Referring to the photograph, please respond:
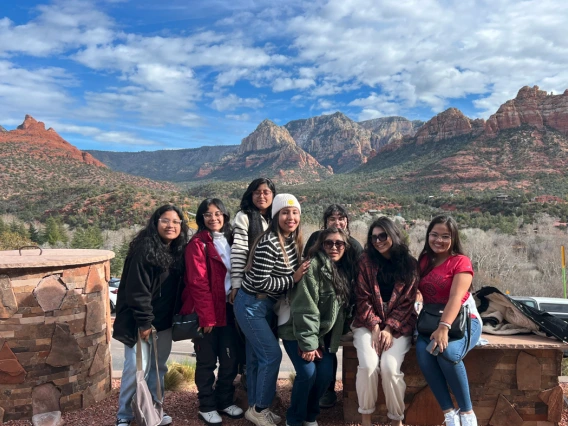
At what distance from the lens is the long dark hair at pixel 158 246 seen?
11.9 ft

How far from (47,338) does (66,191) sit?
4316 cm

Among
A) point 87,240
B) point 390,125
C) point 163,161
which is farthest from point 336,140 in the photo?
point 87,240

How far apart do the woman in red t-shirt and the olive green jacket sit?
0.67 metres

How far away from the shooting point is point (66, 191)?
1679 inches

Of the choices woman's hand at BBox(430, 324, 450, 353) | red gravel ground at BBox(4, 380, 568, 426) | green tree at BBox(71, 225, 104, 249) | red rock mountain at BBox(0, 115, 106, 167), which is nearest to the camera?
woman's hand at BBox(430, 324, 450, 353)

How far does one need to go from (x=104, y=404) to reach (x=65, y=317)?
39.2 inches

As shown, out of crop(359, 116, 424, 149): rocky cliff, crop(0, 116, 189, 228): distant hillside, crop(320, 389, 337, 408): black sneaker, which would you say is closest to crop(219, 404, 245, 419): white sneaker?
crop(320, 389, 337, 408): black sneaker

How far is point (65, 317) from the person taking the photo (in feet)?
12.9

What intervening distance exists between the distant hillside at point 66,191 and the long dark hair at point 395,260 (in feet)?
106

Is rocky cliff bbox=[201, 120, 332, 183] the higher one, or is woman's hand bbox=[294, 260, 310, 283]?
rocky cliff bbox=[201, 120, 332, 183]

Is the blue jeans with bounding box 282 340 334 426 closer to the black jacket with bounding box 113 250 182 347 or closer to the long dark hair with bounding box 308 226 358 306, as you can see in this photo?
the long dark hair with bounding box 308 226 358 306

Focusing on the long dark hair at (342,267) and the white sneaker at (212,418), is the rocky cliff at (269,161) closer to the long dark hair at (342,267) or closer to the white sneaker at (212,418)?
the long dark hair at (342,267)

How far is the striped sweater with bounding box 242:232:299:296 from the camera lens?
Result: 11.6ft

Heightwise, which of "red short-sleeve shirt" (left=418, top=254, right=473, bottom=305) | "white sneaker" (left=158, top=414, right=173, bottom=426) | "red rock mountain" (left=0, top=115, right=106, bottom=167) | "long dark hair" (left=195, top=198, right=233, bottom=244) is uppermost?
"red rock mountain" (left=0, top=115, right=106, bottom=167)
